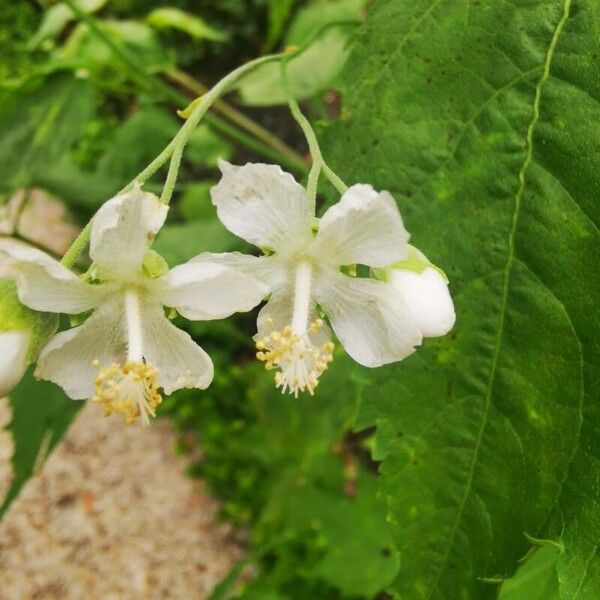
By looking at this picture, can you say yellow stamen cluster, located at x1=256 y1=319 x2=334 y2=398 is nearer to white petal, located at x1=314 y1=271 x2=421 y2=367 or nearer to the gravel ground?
white petal, located at x1=314 y1=271 x2=421 y2=367

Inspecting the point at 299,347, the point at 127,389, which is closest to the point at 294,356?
the point at 299,347

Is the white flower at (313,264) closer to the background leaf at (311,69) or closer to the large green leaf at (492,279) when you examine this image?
the large green leaf at (492,279)

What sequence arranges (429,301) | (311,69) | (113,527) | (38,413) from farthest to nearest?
(113,527) → (311,69) → (38,413) → (429,301)

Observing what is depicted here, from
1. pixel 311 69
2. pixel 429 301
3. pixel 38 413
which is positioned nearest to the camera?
pixel 429 301

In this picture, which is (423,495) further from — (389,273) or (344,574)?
(344,574)

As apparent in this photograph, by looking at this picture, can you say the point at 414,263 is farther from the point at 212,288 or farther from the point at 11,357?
the point at 11,357

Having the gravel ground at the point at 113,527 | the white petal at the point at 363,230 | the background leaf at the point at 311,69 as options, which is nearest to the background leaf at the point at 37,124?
the background leaf at the point at 311,69
